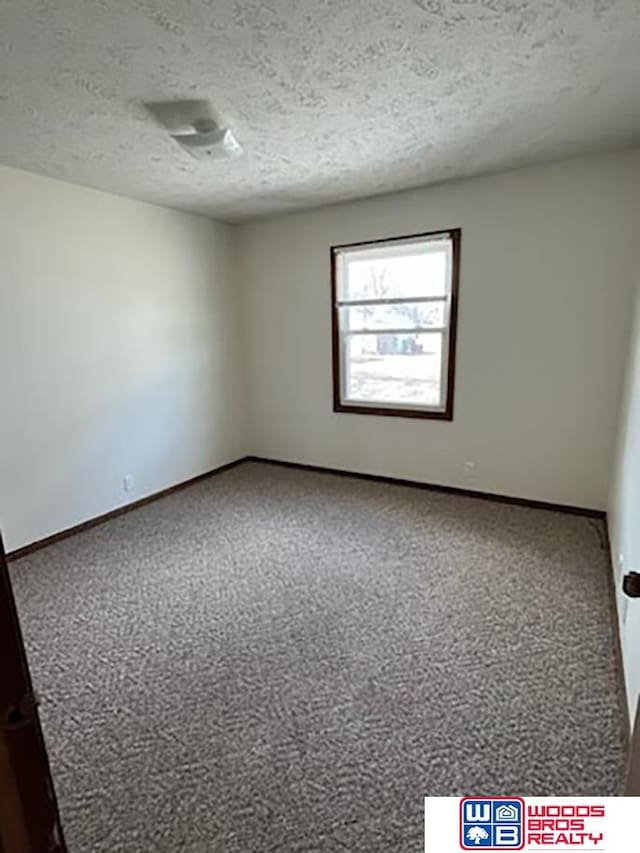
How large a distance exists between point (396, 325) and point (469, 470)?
135cm

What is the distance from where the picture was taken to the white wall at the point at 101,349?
3.02 meters

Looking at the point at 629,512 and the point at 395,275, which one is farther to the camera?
the point at 395,275

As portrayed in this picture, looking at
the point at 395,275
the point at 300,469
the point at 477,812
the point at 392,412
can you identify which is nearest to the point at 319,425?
the point at 300,469

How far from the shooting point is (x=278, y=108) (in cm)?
225

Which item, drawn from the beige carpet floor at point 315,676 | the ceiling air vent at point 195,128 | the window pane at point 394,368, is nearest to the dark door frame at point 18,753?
the beige carpet floor at point 315,676

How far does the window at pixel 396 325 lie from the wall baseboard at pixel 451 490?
597mm

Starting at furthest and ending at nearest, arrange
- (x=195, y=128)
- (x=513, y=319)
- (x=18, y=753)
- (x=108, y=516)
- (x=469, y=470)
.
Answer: (x=469, y=470) → (x=108, y=516) → (x=513, y=319) → (x=195, y=128) → (x=18, y=753)

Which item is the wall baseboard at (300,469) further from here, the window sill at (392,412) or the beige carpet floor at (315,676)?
the window sill at (392,412)

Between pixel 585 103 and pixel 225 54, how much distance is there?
1.73 metres

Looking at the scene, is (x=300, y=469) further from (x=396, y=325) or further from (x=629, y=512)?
(x=629, y=512)

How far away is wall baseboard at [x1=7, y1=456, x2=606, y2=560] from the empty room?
0.9 inches

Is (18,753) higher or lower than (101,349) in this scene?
lower

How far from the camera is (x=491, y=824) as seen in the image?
1334 mm

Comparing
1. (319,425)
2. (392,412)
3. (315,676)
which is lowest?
(315,676)
